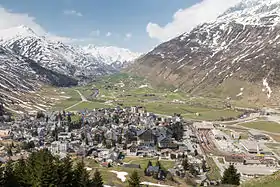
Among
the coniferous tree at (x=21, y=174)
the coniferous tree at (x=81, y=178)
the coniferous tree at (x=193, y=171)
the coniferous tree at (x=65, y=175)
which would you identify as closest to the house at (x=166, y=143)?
the coniferous tree at (x=193, y=171)

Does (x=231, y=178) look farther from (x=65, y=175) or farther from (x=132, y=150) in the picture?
(x=132, y=150)

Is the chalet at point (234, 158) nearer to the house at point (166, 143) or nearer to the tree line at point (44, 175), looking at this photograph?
the house at point (166, 143)

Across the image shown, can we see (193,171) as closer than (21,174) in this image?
No

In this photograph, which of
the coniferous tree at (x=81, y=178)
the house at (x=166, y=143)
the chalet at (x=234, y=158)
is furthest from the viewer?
the house at (x=166, y=143)

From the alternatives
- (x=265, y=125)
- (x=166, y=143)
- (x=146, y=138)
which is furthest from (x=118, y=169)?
(x=265, y=125)

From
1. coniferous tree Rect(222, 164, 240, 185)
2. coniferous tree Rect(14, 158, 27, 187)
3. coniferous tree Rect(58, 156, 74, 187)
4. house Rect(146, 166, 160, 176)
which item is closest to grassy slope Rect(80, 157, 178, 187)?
house Rect(146, 166, 160, 176)

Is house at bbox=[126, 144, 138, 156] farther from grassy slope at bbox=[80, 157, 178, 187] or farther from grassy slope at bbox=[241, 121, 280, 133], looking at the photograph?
grassy slope at bbox=[241, 121, 280, 133]

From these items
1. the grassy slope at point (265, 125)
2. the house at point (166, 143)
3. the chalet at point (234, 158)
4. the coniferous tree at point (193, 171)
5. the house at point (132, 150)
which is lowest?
the coniferous tree at point (193, 171)

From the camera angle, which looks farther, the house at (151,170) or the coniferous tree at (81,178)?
the house at (151,170)
